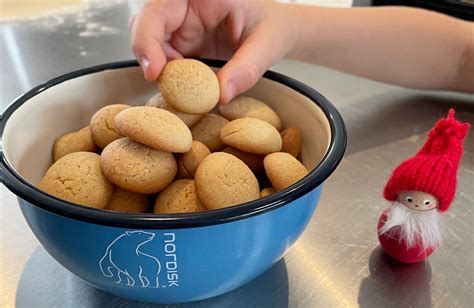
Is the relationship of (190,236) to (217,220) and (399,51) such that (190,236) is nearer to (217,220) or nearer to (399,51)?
(217,220)

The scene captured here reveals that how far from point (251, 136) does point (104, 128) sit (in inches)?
4.8

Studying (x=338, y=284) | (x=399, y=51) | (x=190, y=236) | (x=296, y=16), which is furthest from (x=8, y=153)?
(x=399, y=51)

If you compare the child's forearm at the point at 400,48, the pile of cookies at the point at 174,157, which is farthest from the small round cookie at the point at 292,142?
the child's forearm at the point at 400,48

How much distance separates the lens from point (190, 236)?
0.29 m

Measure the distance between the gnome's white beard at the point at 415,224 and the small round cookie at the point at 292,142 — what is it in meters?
0.09

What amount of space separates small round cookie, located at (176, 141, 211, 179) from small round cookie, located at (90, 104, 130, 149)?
0.19 ft

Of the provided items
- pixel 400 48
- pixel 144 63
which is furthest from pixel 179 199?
pixel 400 48

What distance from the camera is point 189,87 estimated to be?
40 cm

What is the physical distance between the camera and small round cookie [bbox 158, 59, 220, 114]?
1.32 feet

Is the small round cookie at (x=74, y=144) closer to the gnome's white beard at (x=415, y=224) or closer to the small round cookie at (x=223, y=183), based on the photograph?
the small round cookie at (x=223, y=183)

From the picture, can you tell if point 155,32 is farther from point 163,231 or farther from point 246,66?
point 163,231

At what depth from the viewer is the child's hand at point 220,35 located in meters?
0.44

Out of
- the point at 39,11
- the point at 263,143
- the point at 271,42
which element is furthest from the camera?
the point at 39,11

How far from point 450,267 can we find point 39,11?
2.77ft
